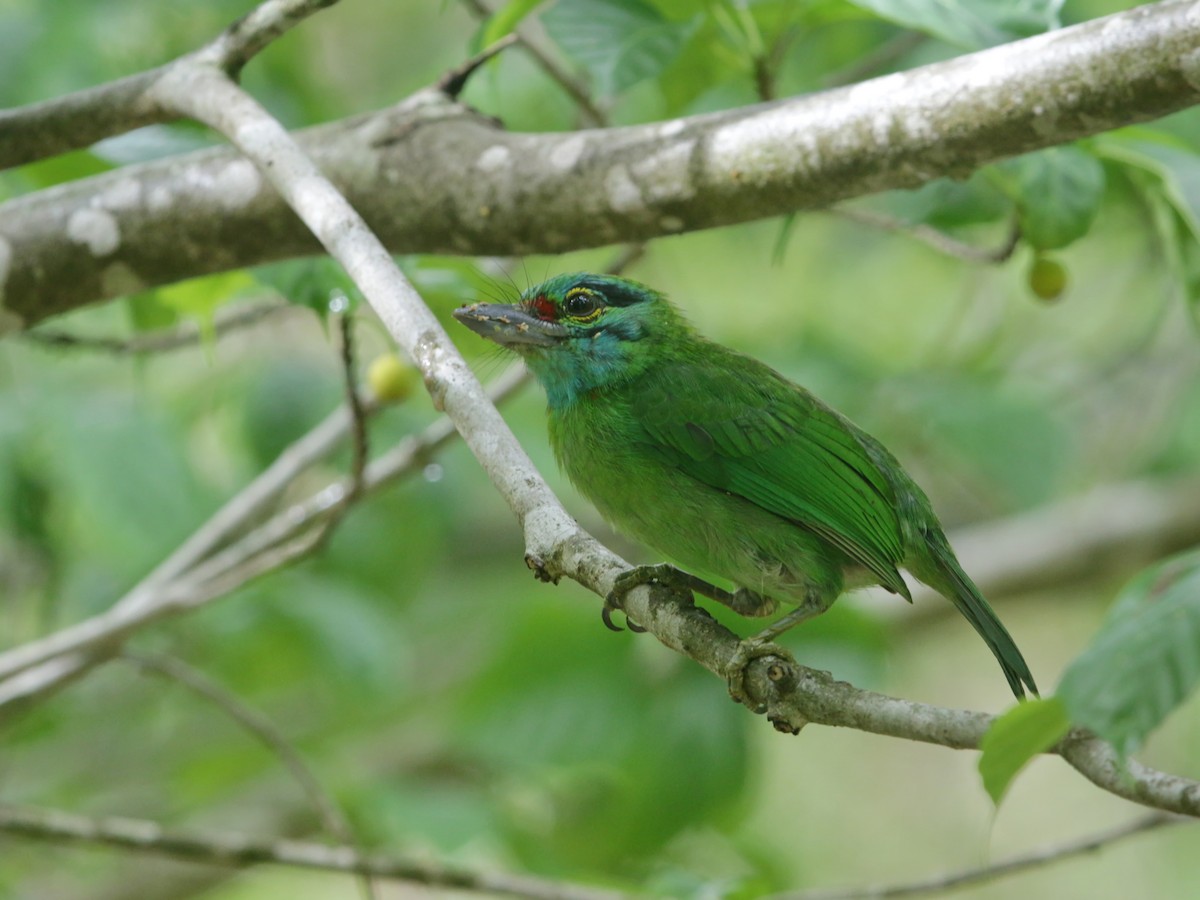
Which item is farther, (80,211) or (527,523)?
(80,211)

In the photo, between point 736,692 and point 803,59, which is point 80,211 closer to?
point 736,692

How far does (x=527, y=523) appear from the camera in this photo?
1.97 meters

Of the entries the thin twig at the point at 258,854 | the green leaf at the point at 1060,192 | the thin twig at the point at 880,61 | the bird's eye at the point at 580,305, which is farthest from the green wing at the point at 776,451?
the thin twig at the point at 880,61

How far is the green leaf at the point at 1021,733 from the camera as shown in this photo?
1534mm

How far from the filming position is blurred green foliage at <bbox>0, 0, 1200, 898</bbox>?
3189mm

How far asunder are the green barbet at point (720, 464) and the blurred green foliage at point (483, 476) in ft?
1.11

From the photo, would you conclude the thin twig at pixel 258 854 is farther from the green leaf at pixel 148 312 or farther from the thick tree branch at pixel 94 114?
the thick tree branch at pixel 94 114

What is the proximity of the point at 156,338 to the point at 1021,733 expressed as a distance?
11.4 ft

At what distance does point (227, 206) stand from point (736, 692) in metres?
1.76

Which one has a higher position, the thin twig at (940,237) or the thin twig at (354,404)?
the thin twig at (940,237)

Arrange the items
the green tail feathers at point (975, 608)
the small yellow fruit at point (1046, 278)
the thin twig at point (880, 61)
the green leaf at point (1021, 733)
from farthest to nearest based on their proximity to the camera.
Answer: the thin twig at point (880, 61), the small yellow fruit at point (1046, 278), the green tail feathers at point (975, 608), the green leaf at point (1021, 733)

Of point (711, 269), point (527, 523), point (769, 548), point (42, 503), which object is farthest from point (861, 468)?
point (711, 269)

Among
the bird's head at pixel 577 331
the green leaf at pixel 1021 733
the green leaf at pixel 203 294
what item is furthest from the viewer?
the green leaf at pixel 203 294

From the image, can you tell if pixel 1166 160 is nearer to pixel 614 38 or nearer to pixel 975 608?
pixel 975 608
